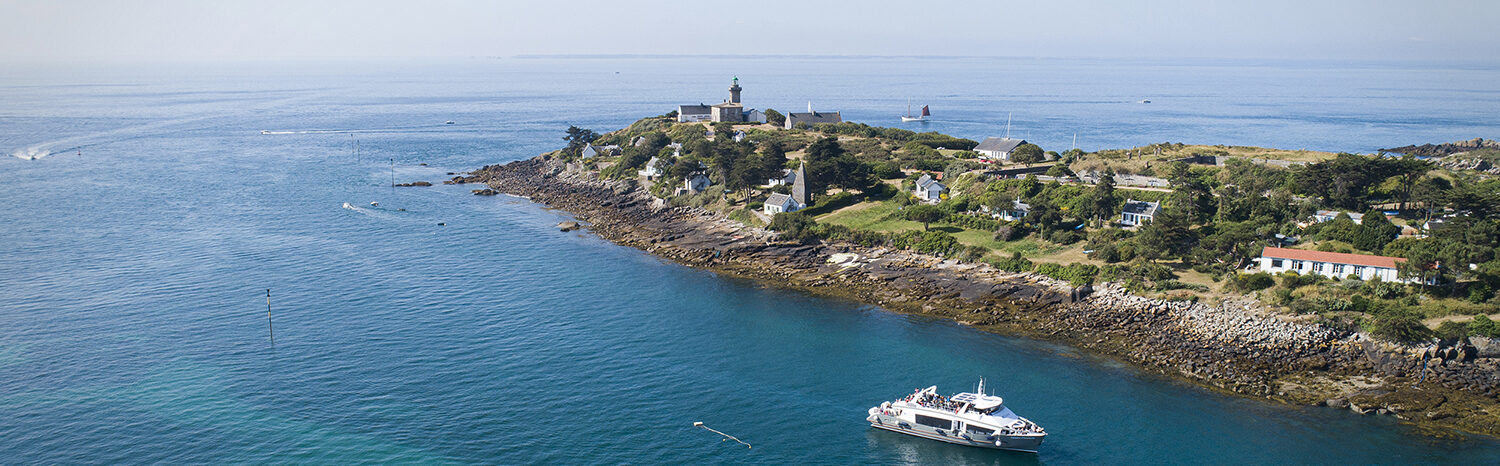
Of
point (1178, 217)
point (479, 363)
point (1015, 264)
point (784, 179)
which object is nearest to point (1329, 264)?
point (1178, 217)

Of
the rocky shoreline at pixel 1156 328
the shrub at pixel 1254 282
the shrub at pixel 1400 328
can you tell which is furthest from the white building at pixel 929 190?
the shrub at pixel 1400 328

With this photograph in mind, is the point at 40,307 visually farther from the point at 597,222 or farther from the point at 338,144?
the point at 338,144

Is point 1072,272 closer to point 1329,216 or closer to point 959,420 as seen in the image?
point 1329,216

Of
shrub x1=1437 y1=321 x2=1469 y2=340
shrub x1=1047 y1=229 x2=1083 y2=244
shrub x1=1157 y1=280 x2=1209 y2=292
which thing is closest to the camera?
shrub x1=1437 y1=321 x2=1469 y2=340

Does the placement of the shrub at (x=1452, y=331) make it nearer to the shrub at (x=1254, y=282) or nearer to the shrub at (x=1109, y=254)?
the shrub at (x=1254, y=282)

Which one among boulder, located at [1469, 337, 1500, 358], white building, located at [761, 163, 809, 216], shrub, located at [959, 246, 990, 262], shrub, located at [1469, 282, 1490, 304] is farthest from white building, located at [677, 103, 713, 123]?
boulder, located at [1469, 337, 1500, 358]

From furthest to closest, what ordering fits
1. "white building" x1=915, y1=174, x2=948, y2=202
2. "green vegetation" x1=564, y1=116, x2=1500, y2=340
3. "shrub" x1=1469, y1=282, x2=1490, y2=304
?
"white building" x1=915, y1=174, x2=948, y2=202
"green vegetation" x1=564, y1=116, x2=1500, y2=340
"shrub" x1=1469, y1=282, x2=1490, y2=304

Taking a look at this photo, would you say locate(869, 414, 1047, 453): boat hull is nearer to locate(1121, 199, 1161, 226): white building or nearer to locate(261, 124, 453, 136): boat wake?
locate(1121, 199, 1161, 226): white building
